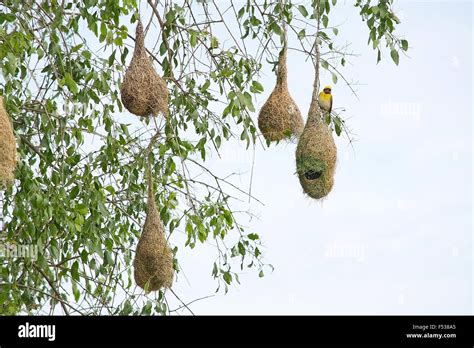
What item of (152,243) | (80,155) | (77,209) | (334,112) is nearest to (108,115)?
(80,155)

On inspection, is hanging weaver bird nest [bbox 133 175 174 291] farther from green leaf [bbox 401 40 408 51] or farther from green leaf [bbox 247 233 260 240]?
green leaf [bbox 401 40 408 51]

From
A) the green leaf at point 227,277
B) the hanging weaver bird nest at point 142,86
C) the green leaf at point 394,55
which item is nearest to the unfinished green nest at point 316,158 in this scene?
the green leaf at point 394,55

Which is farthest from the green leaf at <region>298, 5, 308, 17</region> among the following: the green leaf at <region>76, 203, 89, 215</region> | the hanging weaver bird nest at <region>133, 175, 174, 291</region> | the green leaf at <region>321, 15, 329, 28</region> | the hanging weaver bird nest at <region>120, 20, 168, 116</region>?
the green leaf at <region>76, 203, 89, 215</region>

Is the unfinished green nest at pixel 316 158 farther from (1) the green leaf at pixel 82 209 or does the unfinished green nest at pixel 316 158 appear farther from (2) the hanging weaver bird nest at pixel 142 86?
(1) the green leaf at pixel 82 209

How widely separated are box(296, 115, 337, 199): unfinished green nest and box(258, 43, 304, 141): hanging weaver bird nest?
0.07 m

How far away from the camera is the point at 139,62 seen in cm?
383

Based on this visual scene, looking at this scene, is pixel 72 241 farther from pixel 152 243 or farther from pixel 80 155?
pixel 152 243

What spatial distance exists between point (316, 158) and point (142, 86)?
2.65 feet

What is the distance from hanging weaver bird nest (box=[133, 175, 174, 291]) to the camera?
3857 mm

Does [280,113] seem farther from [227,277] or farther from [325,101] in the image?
[227,277]

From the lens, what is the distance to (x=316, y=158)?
12.6 ft

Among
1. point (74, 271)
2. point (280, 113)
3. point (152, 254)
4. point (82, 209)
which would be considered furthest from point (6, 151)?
point (280, 113)
